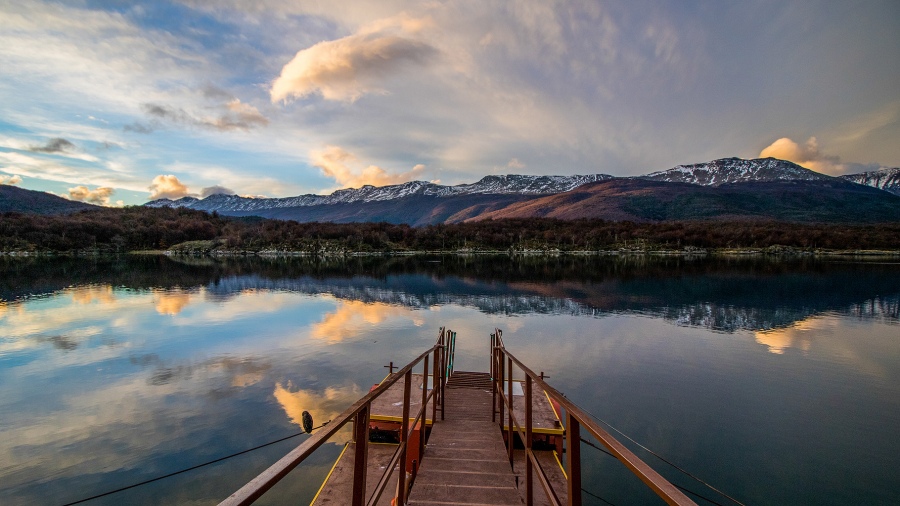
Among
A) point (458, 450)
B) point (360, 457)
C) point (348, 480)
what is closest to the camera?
point (360, 457)

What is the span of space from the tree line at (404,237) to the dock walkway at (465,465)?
14473 centimetres

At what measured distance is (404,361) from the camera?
19.5 metres

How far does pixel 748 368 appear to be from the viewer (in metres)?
18.1

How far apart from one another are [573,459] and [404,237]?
564 ft

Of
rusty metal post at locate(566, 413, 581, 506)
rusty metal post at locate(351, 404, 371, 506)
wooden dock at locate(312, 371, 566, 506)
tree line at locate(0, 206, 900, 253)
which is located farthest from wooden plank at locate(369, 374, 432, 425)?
tree line at locate(0, 206, 900, 253)

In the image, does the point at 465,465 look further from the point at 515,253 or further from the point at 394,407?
the point at 515,253

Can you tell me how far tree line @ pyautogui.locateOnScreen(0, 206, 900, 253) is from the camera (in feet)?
466

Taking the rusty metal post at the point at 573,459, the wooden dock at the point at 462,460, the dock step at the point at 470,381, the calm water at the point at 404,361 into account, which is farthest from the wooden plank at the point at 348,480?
the rusty metal post at the point at 573,459

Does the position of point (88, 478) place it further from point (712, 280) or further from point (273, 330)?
point (712, 280)

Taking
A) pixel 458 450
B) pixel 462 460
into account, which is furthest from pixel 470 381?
pixel 462 460

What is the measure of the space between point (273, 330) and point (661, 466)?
23544 mm

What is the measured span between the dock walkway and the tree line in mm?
144727

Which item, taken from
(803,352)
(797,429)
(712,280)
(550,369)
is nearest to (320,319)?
(550,369)

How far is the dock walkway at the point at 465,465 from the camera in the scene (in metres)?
5.66
